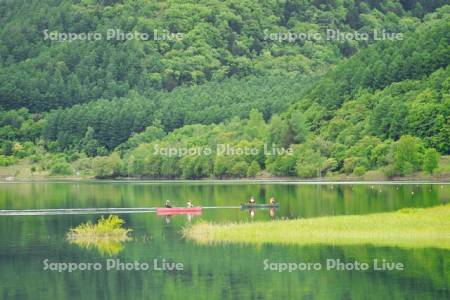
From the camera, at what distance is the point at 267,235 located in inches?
3529

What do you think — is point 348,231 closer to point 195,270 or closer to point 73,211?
point 195,270

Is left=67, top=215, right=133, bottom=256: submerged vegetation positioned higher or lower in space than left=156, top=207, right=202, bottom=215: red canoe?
higher

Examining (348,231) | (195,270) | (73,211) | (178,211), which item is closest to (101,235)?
(348,231)

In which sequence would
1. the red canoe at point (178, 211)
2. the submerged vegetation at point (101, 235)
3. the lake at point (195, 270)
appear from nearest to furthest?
1. the lake at point (195, 270)
2. the submerged vegetation at point (101, 235)
3. the red canoe at point (178, 211)

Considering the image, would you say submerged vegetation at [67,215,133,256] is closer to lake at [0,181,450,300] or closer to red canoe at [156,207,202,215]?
lake at [0,181,450,300]

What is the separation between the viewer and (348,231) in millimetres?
89000

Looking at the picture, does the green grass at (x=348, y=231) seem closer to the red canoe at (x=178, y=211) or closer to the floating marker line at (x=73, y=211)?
the red canoe at (x=178, y=211)

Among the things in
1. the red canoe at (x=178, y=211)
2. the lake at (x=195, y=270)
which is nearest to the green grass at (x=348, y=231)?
the lake at (x=195, y=270)

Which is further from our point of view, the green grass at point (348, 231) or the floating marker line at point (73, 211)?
the floating marker line at point (73, 211)

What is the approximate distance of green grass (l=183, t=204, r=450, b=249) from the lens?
85375mm

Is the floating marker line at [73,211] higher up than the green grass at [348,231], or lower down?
lower down

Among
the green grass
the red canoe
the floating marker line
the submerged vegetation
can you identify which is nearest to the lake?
the submerged vegetation

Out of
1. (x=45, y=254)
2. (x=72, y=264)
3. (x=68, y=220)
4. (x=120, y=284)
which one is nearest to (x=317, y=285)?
(x=120, y=284)

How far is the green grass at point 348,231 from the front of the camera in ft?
280
